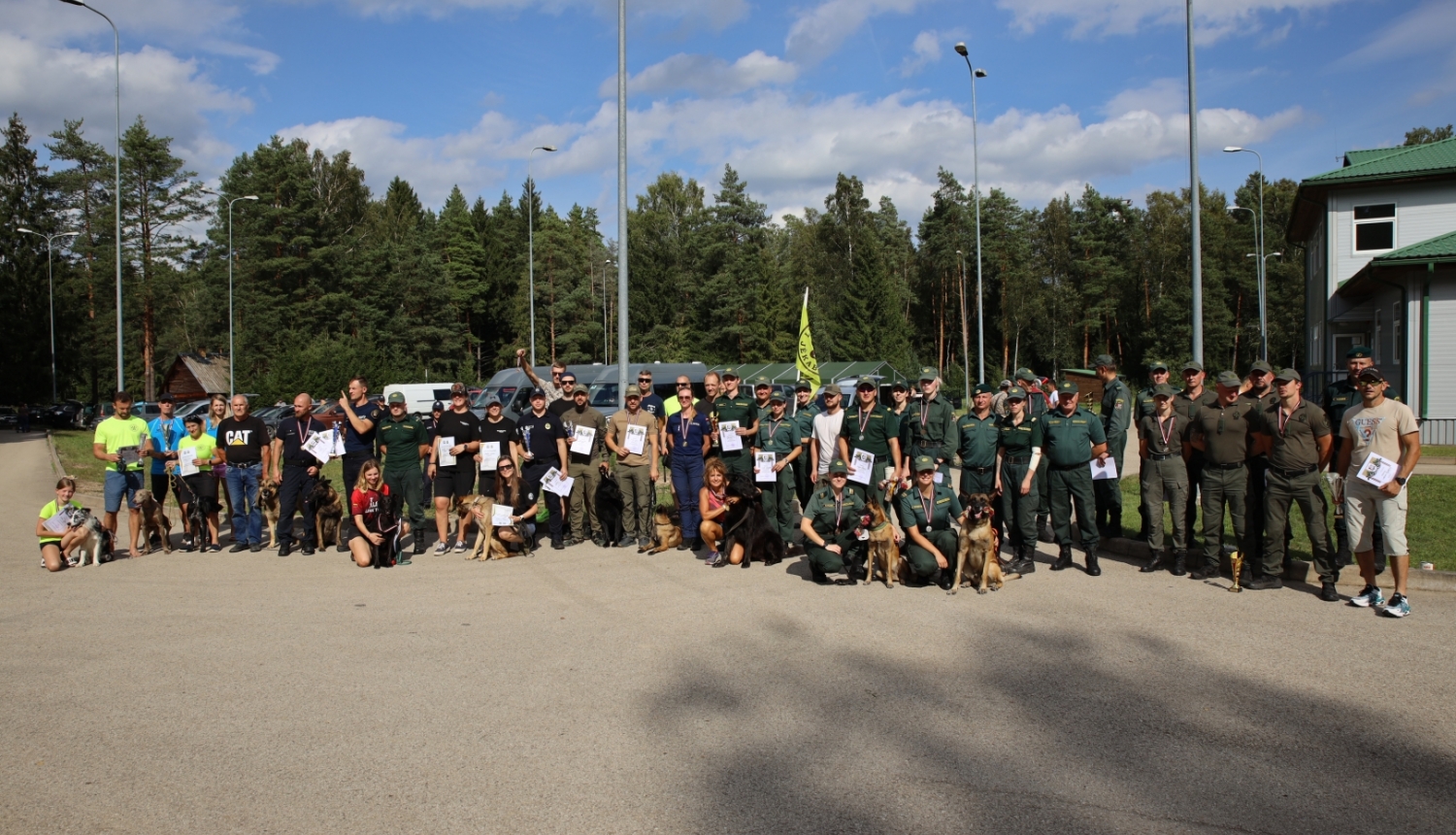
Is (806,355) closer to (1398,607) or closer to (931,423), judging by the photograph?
(931,423)

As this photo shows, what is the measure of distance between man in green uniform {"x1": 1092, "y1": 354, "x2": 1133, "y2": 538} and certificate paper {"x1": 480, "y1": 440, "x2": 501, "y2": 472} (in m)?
6.98

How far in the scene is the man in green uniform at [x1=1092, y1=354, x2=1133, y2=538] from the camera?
10.3m

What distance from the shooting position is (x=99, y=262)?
59.0 meters

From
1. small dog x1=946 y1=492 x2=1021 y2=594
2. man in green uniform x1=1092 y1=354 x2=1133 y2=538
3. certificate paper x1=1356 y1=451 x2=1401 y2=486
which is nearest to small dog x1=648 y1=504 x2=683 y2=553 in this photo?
small dog x1=946 y1=492 x2=1021 y2=594

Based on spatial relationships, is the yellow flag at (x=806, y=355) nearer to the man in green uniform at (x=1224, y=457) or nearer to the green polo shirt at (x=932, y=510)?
the green polo shirt at (x=932, y=510)

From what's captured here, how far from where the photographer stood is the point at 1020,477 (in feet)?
31.1

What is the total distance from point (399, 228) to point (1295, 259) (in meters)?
68.6

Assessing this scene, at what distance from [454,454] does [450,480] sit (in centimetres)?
38

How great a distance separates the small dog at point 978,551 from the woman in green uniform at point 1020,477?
788 mm

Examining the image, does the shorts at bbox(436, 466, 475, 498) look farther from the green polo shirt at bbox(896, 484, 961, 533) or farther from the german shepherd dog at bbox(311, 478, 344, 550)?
the green polo shirt at bbox(896, 484, 961, 533)

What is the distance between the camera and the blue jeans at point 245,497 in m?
11.6

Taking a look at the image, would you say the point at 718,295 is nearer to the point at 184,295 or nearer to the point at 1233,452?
the point at 184,295

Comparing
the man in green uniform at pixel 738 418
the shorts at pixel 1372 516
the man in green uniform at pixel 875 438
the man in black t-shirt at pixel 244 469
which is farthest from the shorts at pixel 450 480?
the shorts at pixel 1372 516

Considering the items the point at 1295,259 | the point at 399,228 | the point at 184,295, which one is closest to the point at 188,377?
the point at 184,295
